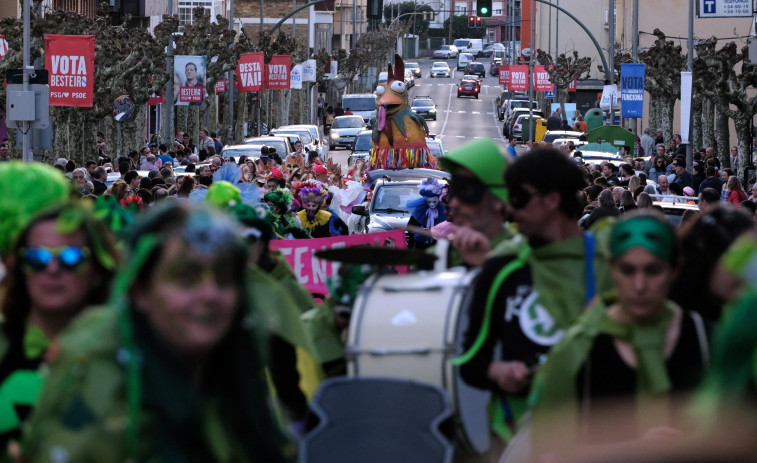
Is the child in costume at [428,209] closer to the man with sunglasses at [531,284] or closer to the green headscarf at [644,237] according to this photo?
the man with sunglasses at [531,284]

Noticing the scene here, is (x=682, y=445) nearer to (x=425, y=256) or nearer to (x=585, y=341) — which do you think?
(x=585, y=341)

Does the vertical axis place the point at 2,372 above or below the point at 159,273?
below

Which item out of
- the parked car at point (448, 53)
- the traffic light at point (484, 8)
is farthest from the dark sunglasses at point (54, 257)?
the parked car at point (448, 53)

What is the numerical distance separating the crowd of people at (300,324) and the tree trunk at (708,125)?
36607mm

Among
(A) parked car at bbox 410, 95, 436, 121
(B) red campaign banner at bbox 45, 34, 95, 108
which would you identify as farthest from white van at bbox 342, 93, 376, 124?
(B) red campaign banner at bbox 45, 34, 95, 108

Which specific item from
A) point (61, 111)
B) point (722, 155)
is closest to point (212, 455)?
point (61, 111)

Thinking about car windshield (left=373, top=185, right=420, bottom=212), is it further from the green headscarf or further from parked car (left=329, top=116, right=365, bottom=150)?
parked car (left=329, top=116, right=365, bottom=150)

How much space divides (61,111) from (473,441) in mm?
25394

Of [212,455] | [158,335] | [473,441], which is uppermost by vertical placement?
[158,335]

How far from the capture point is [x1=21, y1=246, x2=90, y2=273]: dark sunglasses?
13.1 ft

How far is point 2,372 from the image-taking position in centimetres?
407

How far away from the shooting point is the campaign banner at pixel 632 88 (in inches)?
1369

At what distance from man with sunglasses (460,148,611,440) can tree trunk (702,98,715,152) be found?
37.4m

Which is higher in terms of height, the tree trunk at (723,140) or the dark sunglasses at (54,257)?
the tree trunk at (723,140)
